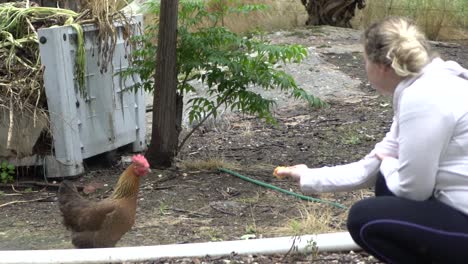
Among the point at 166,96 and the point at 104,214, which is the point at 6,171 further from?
the point at 104,214

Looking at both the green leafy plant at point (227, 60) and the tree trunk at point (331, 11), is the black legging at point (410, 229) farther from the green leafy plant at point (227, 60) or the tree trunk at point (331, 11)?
A: the tree trunk at point (331, 11)

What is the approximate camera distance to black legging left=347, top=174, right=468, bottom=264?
3131 millimetres

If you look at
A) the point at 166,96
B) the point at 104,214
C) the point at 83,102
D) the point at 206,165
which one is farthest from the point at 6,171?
the point at 104,214

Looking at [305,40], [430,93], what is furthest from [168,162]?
[305,40]

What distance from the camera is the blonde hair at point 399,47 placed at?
311cm

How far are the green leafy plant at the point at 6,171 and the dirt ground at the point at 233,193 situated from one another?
0.12 metres

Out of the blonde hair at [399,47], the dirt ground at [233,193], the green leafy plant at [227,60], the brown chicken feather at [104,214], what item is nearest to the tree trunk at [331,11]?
the dirt ground at [233,193]

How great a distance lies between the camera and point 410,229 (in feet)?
10.5

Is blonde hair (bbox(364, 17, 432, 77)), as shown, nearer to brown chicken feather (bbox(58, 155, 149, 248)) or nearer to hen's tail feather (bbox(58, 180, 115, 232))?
brown chicken feather (bbox(58, 155, 149, 248))

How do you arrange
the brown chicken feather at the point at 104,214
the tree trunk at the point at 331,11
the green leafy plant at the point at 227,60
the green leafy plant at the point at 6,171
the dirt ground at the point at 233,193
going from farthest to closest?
the tree trunk at the point at 331,11 → the green leafy plant at the point at 6,171 → the green leafy plant at the point at 227,60 → the dirt ground at the point at 233,193 → the brown chicken feather at the point at 104,214

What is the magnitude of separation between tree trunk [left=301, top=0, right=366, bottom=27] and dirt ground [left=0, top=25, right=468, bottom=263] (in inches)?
176

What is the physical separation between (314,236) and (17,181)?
3120 millimetres

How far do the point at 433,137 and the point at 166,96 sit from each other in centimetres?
365

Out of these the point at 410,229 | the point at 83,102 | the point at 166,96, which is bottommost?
the point at 83,102
